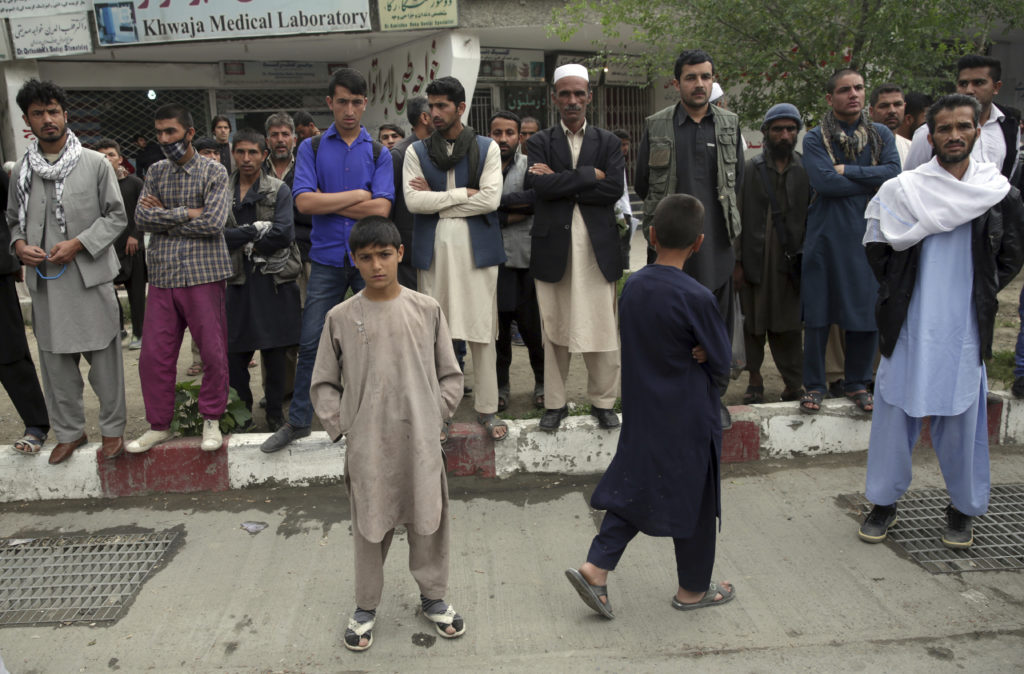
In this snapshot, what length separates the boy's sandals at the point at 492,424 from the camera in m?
4.65

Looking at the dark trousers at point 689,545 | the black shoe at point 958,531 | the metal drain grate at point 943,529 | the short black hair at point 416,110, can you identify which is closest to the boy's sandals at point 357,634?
the dark trousers at point 689,545

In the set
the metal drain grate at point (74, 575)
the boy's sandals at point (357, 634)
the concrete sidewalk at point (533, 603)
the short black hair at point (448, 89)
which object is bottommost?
the concrete sidewalk at point (533, 603)

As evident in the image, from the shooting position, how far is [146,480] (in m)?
4.63

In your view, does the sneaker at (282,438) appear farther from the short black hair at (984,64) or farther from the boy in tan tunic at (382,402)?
the short black hair at (984,64)

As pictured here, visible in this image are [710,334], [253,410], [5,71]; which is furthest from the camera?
[5,71]

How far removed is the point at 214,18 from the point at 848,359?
8959 mm

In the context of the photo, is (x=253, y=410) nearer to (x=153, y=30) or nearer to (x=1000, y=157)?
(x=1000, y=157)

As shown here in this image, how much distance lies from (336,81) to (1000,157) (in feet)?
12.8

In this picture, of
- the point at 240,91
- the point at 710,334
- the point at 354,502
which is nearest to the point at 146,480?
the point at 354,502

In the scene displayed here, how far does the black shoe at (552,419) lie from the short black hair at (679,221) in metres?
1.80

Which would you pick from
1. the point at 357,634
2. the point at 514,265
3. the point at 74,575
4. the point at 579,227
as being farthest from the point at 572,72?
the point at 74,575

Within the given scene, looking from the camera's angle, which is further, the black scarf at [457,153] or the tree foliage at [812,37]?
the tree foliage at [812,37]

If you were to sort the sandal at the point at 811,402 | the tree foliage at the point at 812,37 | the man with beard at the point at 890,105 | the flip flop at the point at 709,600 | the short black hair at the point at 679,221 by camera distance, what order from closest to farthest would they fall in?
the short black hair at the point at 679,221, the flip flop at the point at 709,600, the sandal at the point at 811,402, the man with beard at the point at 890,105, the tree foliage at the point at 812,37

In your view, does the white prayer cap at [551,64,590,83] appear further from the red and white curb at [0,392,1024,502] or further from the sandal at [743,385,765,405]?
the sandal at [743,385,765,405]
